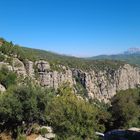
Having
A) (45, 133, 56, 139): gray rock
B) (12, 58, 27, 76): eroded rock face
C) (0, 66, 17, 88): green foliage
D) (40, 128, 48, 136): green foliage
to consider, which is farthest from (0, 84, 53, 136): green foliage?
(12, 58, 27, 76): eroded rock face

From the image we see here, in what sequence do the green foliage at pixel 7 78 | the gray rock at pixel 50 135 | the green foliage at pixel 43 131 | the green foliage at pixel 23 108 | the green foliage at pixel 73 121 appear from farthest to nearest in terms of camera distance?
the green foliage at pixel 7 78
the green foliage at pixel 43 131
the gray rock at pixel 50 135
the green foliage at pixel 23 108
the green foliage at pixel 73 121

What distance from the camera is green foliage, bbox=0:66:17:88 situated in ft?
207

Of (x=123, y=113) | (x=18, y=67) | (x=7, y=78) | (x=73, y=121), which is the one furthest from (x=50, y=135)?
(x=18, y=67)

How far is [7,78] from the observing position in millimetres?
64000

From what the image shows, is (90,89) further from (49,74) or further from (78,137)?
(78,137)

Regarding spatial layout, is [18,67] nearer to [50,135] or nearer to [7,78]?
[7,78]

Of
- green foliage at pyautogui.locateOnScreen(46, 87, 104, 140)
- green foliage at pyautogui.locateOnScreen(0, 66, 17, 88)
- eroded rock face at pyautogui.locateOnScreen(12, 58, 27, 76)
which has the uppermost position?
eroded rock face at pyautogui.locateOnScreen(12, 58, 27, 76)

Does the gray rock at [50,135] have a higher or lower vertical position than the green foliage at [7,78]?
lower

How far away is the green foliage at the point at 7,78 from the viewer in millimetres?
63237

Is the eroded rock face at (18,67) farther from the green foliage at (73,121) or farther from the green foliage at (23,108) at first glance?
the green foliage at (73,121)

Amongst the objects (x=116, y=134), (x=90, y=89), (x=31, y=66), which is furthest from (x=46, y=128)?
(x=90, y=89)

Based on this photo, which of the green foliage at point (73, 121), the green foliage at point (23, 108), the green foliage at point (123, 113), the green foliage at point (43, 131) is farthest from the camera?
the green foliage at point (123, 113)

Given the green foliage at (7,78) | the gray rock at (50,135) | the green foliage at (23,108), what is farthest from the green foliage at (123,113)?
the green foliage at (23,108)

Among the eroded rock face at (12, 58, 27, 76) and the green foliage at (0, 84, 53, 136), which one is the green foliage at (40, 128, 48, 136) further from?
the eroded rock face at (12, 58, 27, 76)
